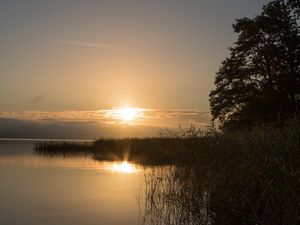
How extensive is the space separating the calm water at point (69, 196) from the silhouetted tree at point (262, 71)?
27.8 feet

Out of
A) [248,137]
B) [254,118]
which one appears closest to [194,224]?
[248,137]

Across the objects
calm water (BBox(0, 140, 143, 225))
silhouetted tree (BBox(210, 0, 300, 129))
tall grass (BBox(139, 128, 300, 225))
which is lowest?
calm water (BBox(0, 140, 143, 225))

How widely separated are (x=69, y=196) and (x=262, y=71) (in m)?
18.4

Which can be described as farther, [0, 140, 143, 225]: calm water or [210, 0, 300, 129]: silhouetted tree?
[210, 0, 300, 129]: silhouetted tree

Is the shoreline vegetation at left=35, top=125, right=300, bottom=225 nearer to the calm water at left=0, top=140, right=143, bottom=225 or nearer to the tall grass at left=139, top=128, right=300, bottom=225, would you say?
the tall grass at left=139, top=128, right=300, bottom=225

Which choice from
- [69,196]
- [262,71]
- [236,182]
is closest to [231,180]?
[236,182]

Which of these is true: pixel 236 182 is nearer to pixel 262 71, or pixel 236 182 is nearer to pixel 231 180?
pixel 231 180

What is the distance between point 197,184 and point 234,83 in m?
21.5

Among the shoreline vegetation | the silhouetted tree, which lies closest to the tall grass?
the shoreline vegetation

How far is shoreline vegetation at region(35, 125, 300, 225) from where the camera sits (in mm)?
8562

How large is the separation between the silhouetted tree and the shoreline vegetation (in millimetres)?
15812

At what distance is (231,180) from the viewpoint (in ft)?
33.1

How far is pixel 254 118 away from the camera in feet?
95.8

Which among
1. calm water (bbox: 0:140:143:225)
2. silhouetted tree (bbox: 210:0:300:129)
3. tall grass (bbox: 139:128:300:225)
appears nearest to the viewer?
tall grass (bbox: 139:128:300:225)
